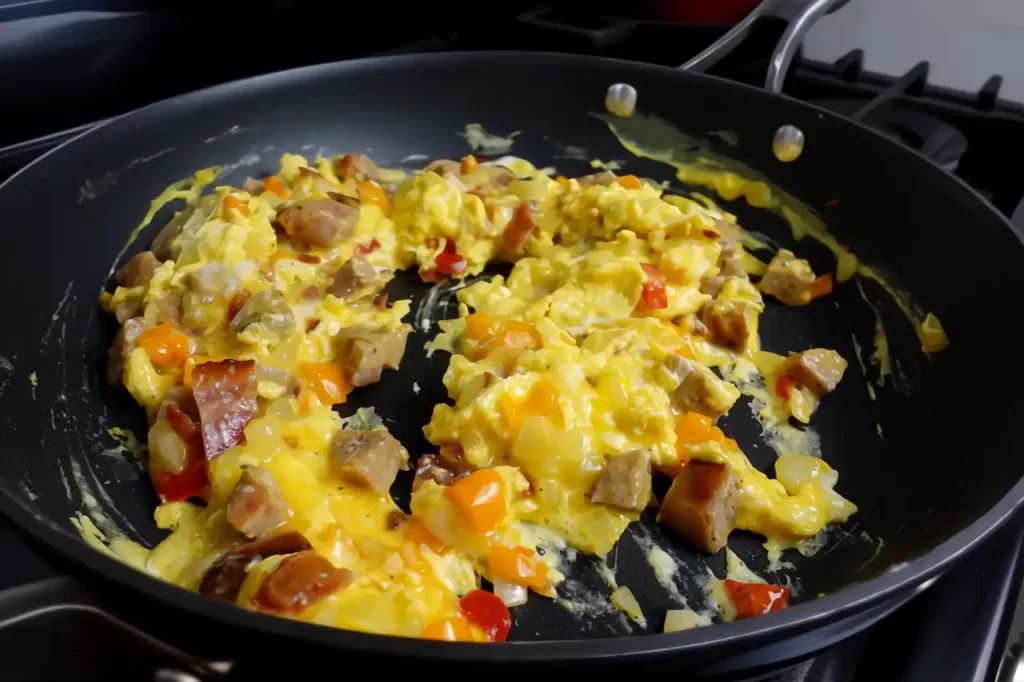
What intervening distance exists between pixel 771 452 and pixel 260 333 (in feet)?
2.82

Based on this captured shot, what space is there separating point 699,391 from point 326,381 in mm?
608

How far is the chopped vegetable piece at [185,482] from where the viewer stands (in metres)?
1.22

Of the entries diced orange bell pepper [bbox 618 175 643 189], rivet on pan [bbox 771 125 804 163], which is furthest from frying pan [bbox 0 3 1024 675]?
diced orange bell pepper [bbox 618 175 643 189]

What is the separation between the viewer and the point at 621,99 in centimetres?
186

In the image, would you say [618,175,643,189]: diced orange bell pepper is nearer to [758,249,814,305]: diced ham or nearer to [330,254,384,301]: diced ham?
[758,249,814,305]: diced ham

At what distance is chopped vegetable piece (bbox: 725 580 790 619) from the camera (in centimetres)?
108

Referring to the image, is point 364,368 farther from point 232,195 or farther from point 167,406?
point 232,195

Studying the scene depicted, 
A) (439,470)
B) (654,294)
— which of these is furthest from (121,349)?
Answer: (654,294)

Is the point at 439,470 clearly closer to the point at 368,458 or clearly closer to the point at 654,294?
the point at 368,458

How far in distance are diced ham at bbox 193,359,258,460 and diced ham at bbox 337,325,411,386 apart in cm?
15

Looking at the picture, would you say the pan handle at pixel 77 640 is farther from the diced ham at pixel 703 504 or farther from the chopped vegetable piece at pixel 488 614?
the diced ham at pixel 703 504

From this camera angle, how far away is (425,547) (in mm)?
1120

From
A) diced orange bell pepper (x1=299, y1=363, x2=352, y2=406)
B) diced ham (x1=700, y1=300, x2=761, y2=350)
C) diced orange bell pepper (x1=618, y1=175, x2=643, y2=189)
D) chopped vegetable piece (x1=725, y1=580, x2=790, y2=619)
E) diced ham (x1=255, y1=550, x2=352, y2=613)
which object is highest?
diced orange bell pepper (x1=618, y1=175, x2=643, y2=189)

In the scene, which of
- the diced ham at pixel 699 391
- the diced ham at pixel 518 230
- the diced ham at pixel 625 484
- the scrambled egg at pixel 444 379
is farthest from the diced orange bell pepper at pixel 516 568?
the diced ham at pixel 518 230
